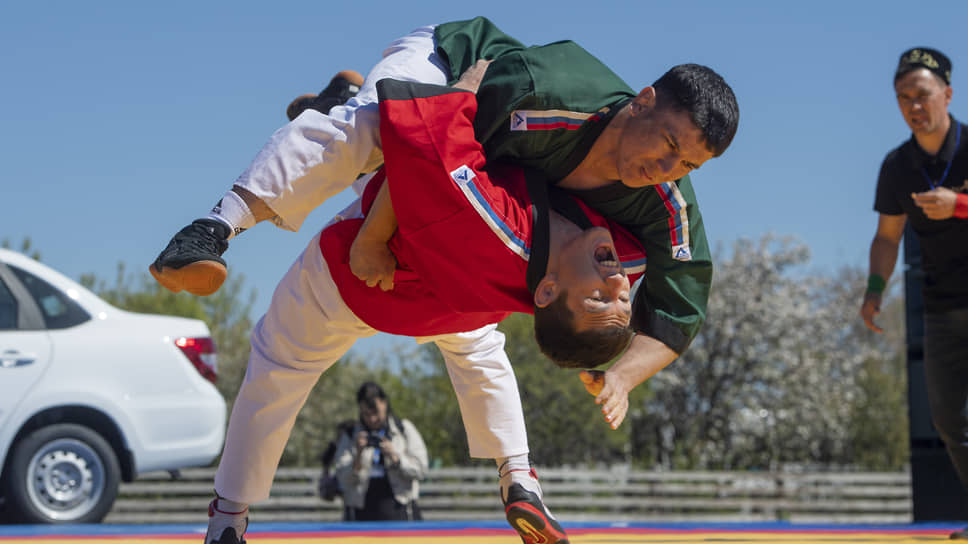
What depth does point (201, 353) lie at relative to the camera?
19.5ft

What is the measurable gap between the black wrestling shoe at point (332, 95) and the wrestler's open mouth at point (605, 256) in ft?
3.32

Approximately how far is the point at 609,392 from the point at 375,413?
5.05 m

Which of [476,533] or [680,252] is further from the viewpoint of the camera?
[476,533]

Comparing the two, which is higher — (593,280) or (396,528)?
(593,280)

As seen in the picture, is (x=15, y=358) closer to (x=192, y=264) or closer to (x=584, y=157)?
(x=192, y=264)

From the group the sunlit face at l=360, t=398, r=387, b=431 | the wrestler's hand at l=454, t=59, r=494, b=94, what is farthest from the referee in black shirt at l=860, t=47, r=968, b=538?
the sunlit face at l=360, t=398, r=387, b=431

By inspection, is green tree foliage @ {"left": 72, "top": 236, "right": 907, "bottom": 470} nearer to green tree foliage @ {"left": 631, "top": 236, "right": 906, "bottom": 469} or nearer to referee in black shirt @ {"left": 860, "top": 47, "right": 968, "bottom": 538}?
green tree foliage @ {"left": 631, "top": 236, "right": 906, "bottom": 469}

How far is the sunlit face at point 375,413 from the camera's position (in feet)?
24.0

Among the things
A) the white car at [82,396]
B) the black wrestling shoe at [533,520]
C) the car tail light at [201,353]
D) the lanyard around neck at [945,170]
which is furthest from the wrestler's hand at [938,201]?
the white car at [82,396]

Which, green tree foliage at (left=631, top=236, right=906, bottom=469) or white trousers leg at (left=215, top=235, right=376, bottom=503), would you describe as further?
green tree foliage at (left=631, top=236, right=906, bottom=469)

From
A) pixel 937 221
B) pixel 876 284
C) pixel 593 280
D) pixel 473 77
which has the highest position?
pixel 473 77

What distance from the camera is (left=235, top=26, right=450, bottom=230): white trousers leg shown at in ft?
8.23

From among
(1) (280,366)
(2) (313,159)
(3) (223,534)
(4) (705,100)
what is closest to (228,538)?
(3) (223,534)

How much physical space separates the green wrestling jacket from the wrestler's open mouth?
0.69 feet
